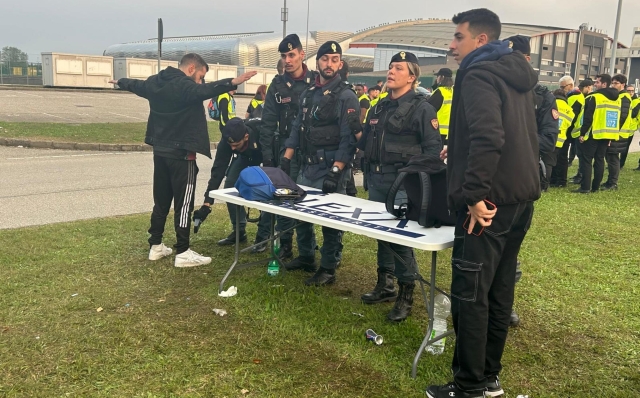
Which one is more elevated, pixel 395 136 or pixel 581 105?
pixel 581 105

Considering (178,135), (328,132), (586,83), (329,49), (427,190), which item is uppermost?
(586,83)

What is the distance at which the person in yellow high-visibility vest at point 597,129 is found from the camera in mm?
9227

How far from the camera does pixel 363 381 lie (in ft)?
10.6

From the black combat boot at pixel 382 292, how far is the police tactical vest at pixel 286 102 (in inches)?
72.5

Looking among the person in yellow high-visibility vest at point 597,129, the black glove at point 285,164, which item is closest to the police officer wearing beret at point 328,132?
the black glove at point 285,164

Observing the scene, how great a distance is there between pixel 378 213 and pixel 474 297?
51.2 inches

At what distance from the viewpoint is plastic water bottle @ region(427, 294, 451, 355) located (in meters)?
3.63

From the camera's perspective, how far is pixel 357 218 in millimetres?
3803

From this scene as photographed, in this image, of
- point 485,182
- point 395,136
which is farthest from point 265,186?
point 485,182

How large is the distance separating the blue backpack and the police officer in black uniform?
86 centimetres

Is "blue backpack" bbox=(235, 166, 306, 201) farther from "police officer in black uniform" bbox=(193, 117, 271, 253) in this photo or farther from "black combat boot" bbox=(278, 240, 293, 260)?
"black combat boot" bbox=(278, 240, 293, 260)

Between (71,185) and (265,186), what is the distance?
5736 mm

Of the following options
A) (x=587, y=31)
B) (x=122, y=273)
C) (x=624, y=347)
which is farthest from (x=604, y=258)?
(x=587, y=31)

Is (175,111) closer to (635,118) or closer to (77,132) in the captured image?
(635,118)
